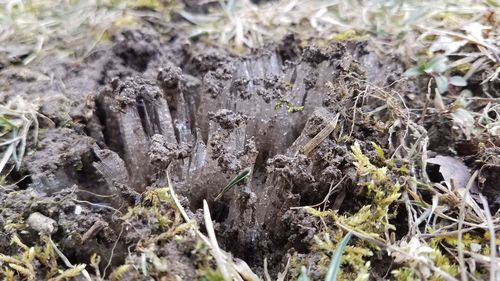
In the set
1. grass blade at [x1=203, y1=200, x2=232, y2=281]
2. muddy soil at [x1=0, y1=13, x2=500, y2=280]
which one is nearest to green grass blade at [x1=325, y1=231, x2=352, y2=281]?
muddy soil at [x1=0, y1=13, x2=500, y2=280]

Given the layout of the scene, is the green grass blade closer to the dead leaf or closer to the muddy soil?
the muddy soil

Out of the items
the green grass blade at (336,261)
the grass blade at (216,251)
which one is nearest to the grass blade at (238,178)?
the grass blade at (216,251)

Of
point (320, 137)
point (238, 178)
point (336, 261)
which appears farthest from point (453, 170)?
point (238, 178)

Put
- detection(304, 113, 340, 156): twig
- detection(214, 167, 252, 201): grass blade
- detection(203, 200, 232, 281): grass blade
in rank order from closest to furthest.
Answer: detection(203, 200, 232, 281): grass blade < detection(214, 167, 252, 201): grass blade < detection(304, 113, 340, 156): twig

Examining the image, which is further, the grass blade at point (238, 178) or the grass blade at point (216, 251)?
the grass blade at point (238, 178)

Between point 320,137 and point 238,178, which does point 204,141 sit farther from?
point 320,137

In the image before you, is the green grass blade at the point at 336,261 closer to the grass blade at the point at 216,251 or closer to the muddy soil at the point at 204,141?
the muddy soil at the point at 204,141
